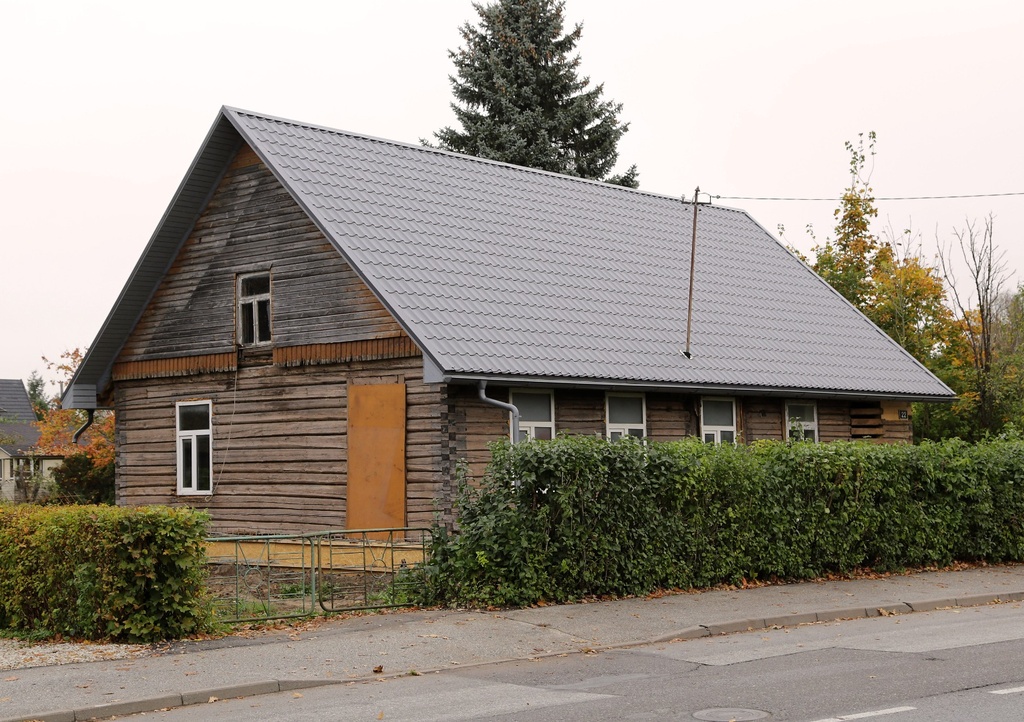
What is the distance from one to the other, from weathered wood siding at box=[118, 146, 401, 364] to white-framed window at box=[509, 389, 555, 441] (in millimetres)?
2341

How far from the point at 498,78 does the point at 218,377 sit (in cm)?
2495

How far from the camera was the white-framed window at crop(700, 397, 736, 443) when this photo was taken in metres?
23.3

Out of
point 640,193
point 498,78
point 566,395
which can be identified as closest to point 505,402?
point 566,395

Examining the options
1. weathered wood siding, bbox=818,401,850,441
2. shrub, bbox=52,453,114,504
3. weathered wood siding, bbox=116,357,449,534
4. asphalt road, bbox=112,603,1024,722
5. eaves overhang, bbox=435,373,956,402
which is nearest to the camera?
asphalt road, bbox=112,603,1024,722

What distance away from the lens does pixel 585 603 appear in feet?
52.5

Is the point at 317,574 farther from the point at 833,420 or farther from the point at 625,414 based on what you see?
the point at 833,420

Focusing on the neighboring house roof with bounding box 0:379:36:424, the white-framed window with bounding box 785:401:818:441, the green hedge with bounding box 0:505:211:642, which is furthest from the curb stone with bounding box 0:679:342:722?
the neighboring house roof with bounding box 0:379:36:424

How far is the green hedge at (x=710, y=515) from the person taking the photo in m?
15.9

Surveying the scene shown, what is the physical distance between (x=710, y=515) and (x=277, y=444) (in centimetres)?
793

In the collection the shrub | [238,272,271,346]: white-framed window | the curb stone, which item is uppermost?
[238,272,271,346]: white-framed window

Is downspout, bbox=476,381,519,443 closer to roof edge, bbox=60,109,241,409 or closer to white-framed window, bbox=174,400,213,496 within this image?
white-framed window, bbox=174,400,213,496

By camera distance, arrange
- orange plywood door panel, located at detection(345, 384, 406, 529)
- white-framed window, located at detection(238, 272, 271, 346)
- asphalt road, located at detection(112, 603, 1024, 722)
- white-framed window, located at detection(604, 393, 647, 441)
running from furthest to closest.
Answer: white-framed window, located at detection(238, 272, 271, 346) < white-framed window, located at detection(604, 393, 647, 441) < orange plywood door panel, located at detection(345, 384, 406, 529) < asphalt road, located at detection(112, 603, 1024, 722)

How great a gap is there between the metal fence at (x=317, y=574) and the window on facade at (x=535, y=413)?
8.34 ft

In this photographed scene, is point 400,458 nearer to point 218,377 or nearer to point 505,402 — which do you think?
point 505,402
